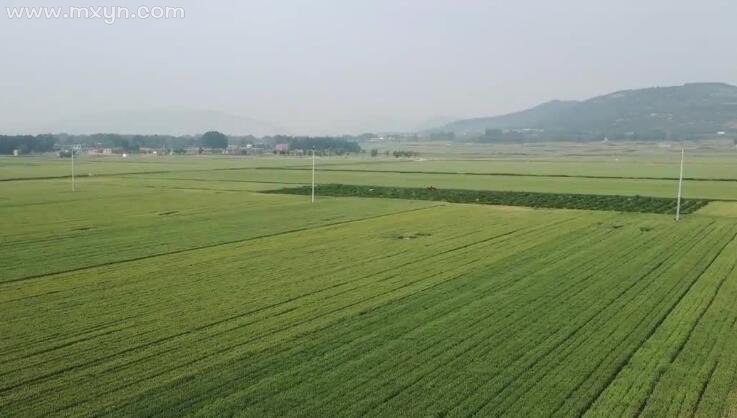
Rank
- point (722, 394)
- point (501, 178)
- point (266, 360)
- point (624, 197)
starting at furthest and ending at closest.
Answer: point (501, 178)
point (624, 197)
point (266, 360)
point (722, 394)

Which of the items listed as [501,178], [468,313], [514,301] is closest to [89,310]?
[468,313]

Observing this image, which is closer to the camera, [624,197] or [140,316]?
[140,316]

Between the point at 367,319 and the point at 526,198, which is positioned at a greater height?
the point at 526,198

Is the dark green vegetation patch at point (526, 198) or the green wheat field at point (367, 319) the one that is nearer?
the green wheat field at point (367, 319)

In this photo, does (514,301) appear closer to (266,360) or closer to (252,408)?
(266,360)

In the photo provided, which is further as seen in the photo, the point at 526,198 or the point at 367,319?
the point at 526,198

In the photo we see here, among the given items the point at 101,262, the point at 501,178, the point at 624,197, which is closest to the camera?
the point at 101,262

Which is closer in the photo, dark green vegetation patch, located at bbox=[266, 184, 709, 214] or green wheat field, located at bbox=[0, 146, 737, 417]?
green wheat field, located at bbox=[0, 146, 737, 417]
